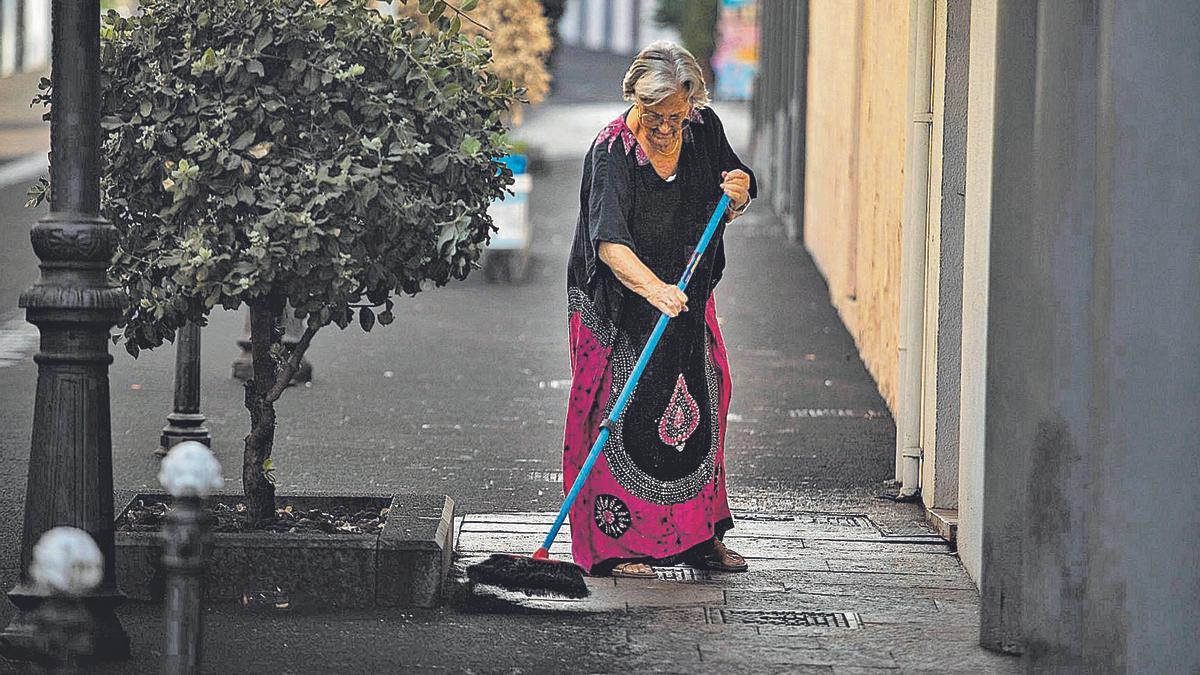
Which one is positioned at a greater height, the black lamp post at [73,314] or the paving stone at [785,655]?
the black lamp post at [73,314]

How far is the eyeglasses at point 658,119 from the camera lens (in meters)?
6.20

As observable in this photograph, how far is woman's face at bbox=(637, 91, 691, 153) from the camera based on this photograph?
242 inches

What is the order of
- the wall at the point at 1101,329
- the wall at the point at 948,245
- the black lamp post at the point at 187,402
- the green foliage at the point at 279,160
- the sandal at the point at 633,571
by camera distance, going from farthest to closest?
the black lamp post at the point at 187,402 → the wall at the point at 948,245 → the sandal at the point at 633,571 → the green foliage at the point at 279,160 → the wall at the point at 1101,329

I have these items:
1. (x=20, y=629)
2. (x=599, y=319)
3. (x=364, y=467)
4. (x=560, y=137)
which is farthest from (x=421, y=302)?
(x=560, y=137)

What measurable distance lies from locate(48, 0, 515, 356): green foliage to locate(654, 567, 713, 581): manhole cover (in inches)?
48.4

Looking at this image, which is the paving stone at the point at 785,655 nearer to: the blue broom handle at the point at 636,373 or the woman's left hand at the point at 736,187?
the blue broom handle at the point at 636,373

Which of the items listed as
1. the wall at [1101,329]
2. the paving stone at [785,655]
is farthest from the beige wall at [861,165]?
the paving stone at [785,655]

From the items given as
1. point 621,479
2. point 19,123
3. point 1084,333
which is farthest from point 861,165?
point 19,123

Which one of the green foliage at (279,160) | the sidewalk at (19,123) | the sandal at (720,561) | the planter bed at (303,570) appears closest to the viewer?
the green foliage at (279,160)

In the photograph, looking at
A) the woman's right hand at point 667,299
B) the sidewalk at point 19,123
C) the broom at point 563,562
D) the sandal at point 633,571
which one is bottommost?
the sandal at point 633,571

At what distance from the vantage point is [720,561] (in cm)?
657

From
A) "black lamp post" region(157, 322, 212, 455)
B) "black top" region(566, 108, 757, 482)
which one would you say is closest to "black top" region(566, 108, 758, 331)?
"black top" region(566, 108, 757, 482)

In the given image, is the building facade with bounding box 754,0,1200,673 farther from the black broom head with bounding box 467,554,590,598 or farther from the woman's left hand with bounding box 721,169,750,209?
the black broom head with bounding box 467,554,590,598

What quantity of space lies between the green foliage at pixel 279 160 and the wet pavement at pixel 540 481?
3.33 ft
